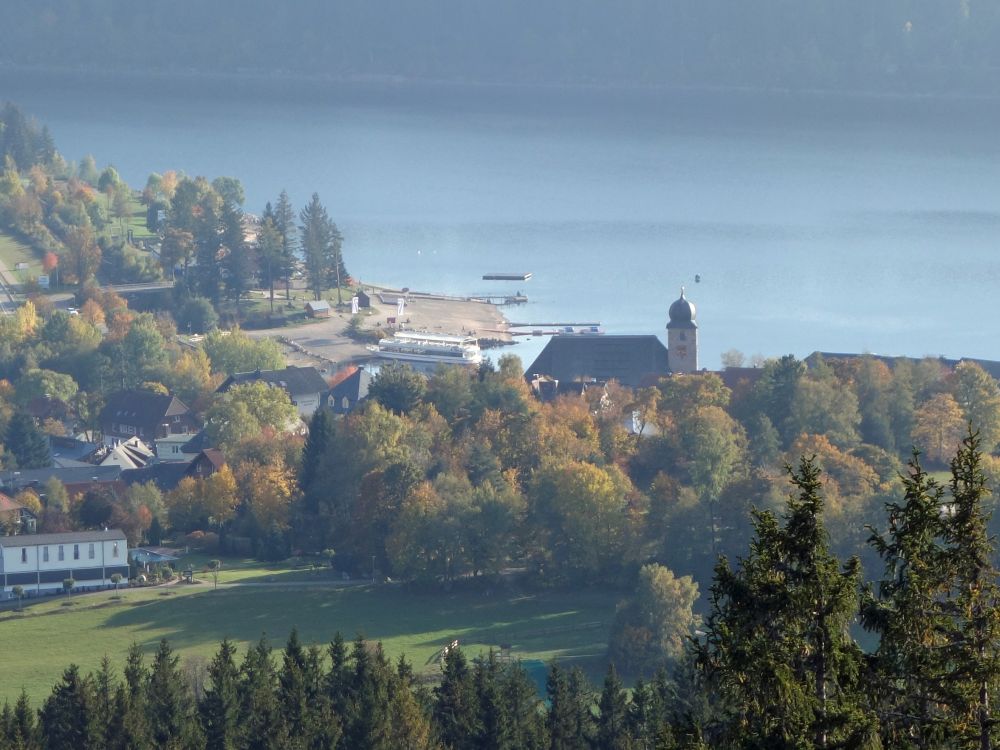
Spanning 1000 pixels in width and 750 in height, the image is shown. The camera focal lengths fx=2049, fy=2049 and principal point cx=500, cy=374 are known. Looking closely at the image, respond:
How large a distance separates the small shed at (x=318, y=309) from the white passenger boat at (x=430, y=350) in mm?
4751

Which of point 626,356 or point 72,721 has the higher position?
point 626,356

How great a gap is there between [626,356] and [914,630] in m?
41.2

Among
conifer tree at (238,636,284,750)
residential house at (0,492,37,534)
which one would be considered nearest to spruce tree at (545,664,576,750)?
conifer tree at (238,636,284,750)

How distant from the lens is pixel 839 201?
93.3 metres

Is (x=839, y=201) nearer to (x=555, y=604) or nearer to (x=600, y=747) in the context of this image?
(x=555, y=604)

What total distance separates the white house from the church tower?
18764 millimetres

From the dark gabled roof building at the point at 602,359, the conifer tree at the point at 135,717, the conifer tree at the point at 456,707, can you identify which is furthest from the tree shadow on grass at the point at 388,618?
the dark gabled roof building at the point at 602,359

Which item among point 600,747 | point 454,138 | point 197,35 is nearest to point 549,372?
point 600,747

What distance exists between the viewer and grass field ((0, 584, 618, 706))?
28078 millimetres

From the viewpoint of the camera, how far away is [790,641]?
7.28 metres

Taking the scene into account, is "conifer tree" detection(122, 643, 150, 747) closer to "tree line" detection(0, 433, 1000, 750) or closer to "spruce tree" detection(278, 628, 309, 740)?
"spruce tree" detection(278, 628, 309, 740)

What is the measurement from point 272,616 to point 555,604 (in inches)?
166

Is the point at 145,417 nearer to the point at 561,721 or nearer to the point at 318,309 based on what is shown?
the point at 318,309

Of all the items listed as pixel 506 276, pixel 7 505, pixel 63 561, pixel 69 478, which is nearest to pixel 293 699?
pixel 63 561
